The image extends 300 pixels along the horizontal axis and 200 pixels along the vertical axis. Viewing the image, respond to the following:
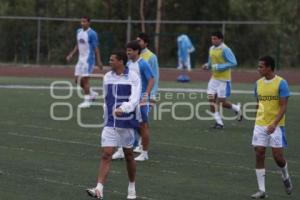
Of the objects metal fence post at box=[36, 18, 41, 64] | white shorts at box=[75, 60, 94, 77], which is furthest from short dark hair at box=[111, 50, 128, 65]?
metal fence post at box=[36, 18, 41, 64]

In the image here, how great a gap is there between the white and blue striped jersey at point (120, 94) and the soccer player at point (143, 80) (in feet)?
7.16

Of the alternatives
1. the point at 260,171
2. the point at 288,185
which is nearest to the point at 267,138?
the point at 260,171

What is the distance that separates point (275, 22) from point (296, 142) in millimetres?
31370

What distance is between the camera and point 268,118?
400 inches

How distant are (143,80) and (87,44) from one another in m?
8.67

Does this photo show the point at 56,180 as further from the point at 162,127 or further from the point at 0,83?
the point at 0,83

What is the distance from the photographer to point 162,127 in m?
17.3

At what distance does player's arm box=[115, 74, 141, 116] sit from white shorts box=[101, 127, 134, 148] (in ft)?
1.04

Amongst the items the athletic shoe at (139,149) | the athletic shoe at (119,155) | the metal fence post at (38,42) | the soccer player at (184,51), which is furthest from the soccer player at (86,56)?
the metal fence post at (38,42)

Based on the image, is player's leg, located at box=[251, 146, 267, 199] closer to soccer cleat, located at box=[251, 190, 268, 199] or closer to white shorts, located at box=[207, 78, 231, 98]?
soccer cleat, located at box=[251, 190, 268, 199]

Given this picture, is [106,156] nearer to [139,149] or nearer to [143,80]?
[143,80]

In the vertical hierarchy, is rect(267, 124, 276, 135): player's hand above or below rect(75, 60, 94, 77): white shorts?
below

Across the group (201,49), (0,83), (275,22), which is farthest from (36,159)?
(275,22)

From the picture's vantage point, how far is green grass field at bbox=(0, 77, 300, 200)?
10.4 meters
